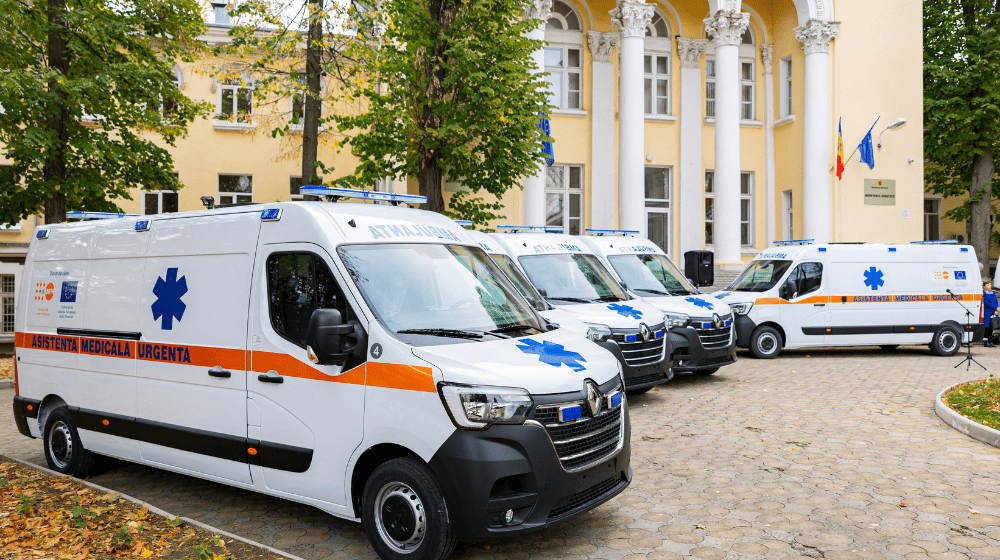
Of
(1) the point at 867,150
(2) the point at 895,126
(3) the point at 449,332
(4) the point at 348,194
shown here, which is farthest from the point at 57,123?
(2) the point at 895,126

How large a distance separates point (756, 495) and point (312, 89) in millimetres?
11845

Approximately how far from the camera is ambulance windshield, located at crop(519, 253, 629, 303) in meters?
11.0

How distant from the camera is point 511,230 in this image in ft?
43.1

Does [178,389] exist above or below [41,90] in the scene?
below

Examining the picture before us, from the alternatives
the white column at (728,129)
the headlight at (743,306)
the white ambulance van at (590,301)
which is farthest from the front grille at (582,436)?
the white column at (728,129)

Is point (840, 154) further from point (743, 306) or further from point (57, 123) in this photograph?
point (57, 123)

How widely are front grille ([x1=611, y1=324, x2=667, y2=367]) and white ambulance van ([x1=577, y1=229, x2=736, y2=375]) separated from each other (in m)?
1.11

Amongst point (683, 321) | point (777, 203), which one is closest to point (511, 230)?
point (683, 321)

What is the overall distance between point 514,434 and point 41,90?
13615 mm

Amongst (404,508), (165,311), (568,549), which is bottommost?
(568,549)

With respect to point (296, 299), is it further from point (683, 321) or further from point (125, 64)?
point (125, 64)

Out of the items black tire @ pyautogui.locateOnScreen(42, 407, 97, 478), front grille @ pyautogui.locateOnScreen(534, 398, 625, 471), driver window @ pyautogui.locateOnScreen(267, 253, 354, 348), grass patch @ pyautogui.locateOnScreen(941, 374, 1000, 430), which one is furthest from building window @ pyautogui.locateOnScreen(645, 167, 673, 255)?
driver window @ pyautogui.locateOnScreen(267, 253, 354, 348)

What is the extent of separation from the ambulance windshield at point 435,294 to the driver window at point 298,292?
0.63 ft

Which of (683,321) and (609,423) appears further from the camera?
(683,321)
